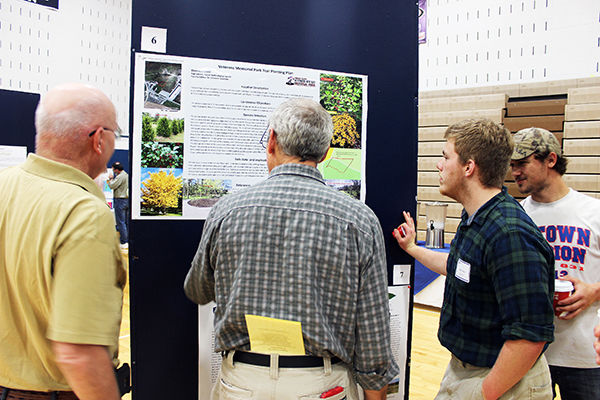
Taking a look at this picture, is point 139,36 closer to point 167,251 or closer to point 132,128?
point 132,128

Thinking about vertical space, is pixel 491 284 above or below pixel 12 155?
below

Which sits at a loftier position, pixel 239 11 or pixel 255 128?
pixel 239 11

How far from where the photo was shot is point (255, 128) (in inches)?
71.2

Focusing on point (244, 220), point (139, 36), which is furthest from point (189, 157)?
point (244, 220)

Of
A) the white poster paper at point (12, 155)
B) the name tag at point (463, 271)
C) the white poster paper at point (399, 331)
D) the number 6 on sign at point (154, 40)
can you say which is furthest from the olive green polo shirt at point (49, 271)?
the white poster paper at point (12, 155)

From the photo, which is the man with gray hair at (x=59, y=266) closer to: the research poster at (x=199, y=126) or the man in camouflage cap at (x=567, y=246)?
the research poster at (x=199, y=126)

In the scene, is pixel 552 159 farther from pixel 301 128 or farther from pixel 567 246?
pixel 301 128

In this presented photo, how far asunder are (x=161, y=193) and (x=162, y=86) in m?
0.44

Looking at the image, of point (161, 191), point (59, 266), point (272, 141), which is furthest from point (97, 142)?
point (161, 191)

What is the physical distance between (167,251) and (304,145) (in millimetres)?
861

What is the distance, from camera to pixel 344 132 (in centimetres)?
196

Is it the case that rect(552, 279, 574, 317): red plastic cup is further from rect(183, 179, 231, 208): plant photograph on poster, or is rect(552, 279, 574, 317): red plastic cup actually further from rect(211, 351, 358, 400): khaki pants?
rect(183, 179, 231, 208): plant photograph on poster

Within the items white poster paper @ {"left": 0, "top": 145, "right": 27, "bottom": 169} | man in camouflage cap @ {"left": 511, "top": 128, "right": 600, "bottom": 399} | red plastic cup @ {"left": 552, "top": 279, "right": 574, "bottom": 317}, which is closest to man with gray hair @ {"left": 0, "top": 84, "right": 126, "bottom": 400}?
red plastic cup @ {"left": 552, "top": 279, "right": 574, "bottom": 317}

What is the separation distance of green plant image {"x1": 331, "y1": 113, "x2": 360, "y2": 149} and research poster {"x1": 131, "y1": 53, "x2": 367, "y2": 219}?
15cm
